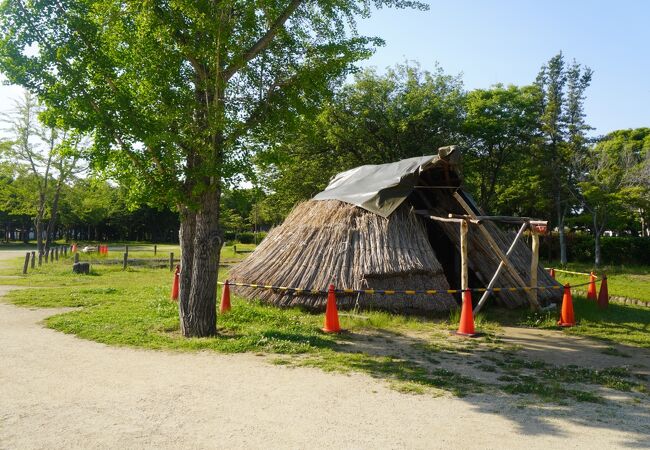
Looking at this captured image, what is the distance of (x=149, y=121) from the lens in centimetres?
834

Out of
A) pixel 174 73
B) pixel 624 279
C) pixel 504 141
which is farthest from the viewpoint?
pixel 504 141

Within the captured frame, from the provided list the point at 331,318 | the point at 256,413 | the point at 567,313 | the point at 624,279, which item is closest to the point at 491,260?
the point at 567,313

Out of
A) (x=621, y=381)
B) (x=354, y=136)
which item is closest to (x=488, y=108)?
(x=354, y=136)

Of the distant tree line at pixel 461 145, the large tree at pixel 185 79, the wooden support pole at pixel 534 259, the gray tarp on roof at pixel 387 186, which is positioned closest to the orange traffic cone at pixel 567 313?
the wooden support pole at pixel 534 259

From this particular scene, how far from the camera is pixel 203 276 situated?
8.91 m

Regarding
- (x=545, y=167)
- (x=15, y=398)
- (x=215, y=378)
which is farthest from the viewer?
(x=545, y=167)

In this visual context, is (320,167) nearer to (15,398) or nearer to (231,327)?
(231,327)

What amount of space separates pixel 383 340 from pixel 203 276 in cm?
347

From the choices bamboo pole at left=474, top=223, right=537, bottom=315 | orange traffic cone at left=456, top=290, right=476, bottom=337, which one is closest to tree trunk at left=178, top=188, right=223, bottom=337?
orange traffic cone at left=456, top=290, right=476, bottom=337

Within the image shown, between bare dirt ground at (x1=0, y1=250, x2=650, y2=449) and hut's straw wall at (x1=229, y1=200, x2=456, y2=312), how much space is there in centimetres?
441

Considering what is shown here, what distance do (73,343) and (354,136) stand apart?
20535mm

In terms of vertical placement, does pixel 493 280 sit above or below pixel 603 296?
above

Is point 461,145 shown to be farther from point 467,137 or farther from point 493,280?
point 493,280

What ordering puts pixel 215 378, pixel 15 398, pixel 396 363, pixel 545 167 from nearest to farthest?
pixel 15 398, pixel 215 378, pixel 396 363, pixel 545 167
